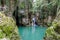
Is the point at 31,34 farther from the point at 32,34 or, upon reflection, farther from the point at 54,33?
the point at 54,33

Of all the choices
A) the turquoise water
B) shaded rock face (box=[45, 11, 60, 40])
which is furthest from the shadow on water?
shaded rock face (box=[45, 11, 60, 40])

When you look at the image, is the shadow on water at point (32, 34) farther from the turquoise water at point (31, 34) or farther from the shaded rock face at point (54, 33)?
the shaded rock face at point (54, 33)

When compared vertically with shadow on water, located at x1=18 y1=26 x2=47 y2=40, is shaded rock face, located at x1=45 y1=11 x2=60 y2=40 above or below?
above

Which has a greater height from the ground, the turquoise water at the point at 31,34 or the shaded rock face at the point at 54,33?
the shaded rock face at the point at 54,33

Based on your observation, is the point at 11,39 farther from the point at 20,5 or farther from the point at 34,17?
the point at 34,17

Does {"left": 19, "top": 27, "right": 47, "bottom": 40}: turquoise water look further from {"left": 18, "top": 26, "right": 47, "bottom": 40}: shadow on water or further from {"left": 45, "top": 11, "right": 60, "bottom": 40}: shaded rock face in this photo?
{"left": 45, "top": 11, "right": 60, "bottom": 40}: shaded rock face

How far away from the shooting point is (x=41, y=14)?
32.2 meters

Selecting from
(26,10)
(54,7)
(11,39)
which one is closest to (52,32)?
(11,39)

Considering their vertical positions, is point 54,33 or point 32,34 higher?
point 54,33

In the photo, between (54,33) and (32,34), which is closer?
(54,33)

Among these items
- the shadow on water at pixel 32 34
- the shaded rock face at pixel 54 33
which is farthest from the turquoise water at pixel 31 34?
the shaded rock face at pixel 54 33

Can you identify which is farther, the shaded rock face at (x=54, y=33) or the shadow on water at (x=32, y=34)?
the shadow on water at (x=32, y=34)

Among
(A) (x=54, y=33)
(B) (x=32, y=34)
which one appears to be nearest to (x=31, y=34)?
(B) (x=32, y=34)

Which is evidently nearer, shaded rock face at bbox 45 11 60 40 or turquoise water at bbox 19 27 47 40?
shaded rock face at bbox 45 11 60 40
